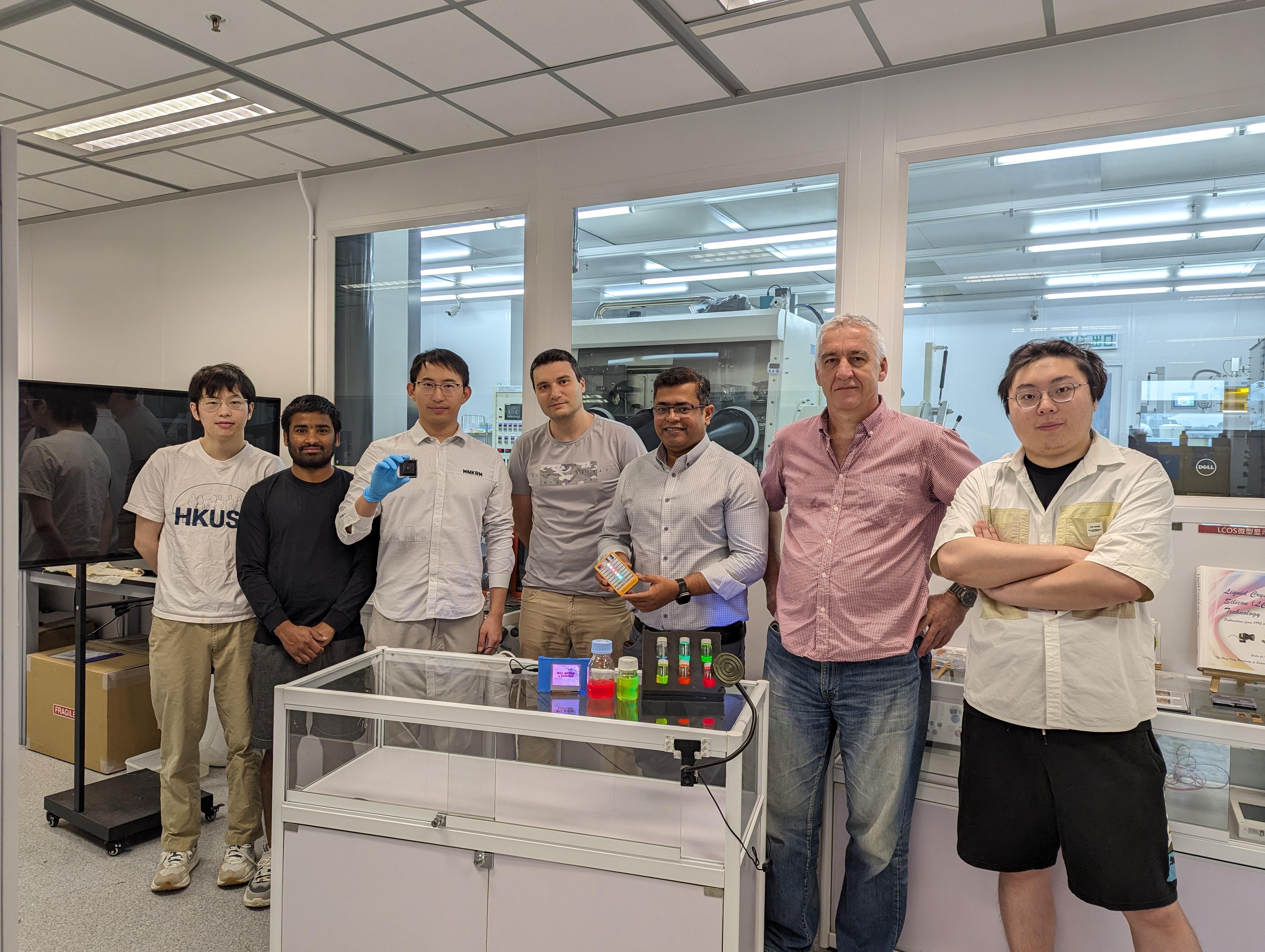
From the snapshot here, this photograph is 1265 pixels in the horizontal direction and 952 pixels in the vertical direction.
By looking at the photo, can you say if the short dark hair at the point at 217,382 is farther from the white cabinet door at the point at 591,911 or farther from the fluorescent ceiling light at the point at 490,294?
the fluorescent ceiling light at the point at 490,294

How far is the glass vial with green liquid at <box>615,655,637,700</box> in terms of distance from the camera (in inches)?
70.8

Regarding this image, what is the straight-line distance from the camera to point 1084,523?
1.82m

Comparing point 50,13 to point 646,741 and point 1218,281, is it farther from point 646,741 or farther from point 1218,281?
point 1218,281

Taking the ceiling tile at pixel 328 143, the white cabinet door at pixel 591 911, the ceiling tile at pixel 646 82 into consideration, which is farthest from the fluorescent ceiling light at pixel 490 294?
the white cabinet door at pixel 591 911

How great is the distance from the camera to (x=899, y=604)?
2.13 m

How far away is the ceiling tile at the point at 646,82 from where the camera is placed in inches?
119

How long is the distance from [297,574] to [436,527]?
0.47 m

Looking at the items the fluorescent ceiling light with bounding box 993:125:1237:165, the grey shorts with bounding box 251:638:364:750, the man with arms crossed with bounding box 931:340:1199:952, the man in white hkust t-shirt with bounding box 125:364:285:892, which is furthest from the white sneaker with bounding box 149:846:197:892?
the fluorescent ceiling light with bounding box 993:125:1237:165

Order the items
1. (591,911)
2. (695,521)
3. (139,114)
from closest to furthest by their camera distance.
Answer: (591,911) < (695,521) < (139,114)

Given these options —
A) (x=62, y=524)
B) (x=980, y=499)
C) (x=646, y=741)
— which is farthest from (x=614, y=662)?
(x=62, y=524)

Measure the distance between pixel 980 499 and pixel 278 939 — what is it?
196cm

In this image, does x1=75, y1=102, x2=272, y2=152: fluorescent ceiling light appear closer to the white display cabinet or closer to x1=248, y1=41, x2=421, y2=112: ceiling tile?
x1=248, y1=41, x2=421, y2=112: ceiling tile

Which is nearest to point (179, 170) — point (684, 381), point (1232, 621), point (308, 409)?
point (308, 409)

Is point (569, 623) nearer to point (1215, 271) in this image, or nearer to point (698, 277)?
point (1215, 271)
